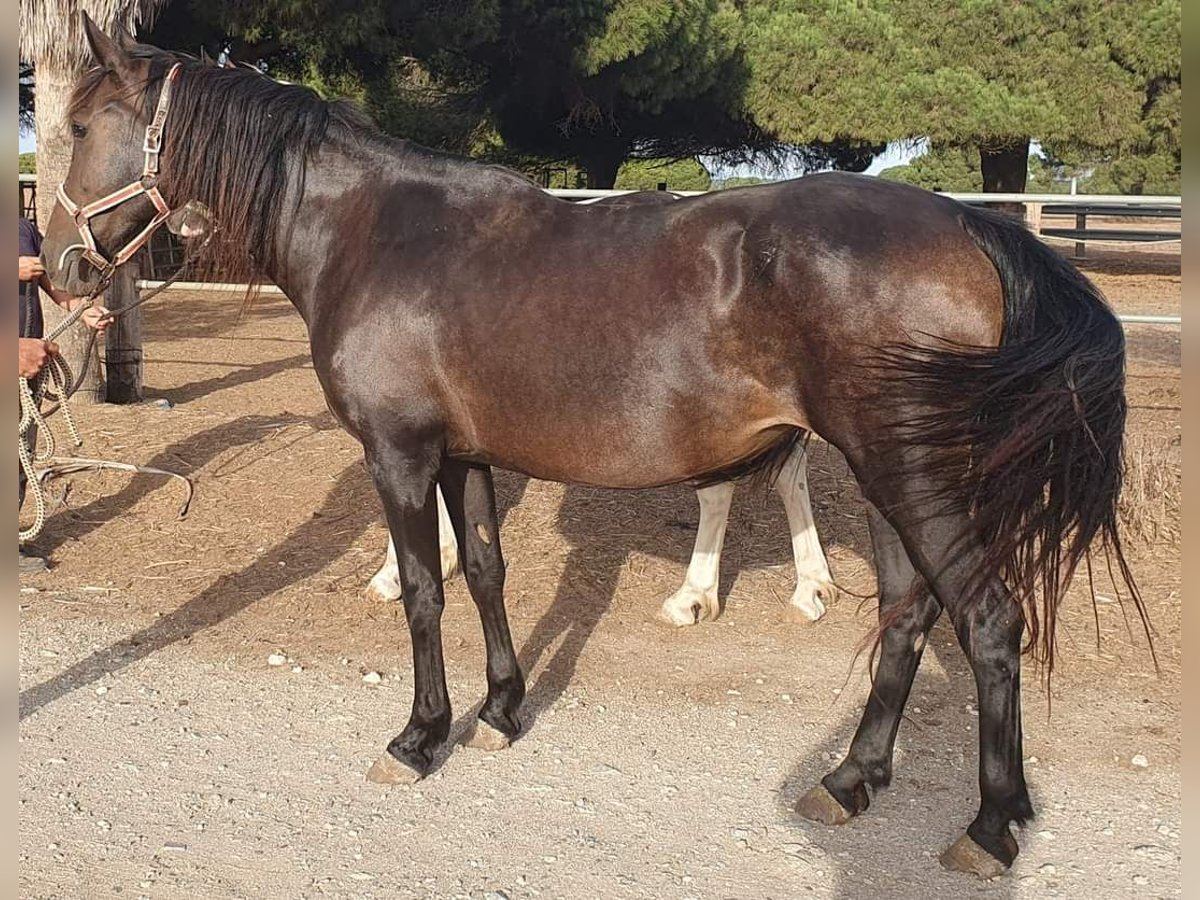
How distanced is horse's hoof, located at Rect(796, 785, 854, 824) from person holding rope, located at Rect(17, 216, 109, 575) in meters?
2.36

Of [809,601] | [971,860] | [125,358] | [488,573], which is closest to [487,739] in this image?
[488,573]

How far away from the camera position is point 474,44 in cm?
1205

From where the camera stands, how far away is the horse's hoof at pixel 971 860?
9.16 feet

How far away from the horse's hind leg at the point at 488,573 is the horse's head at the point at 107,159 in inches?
53.0

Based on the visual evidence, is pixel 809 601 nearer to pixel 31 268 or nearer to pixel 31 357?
pixel 31 357

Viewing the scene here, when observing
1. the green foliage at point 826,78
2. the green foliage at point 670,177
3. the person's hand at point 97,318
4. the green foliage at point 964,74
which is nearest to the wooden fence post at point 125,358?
the person's hand at point 97,318

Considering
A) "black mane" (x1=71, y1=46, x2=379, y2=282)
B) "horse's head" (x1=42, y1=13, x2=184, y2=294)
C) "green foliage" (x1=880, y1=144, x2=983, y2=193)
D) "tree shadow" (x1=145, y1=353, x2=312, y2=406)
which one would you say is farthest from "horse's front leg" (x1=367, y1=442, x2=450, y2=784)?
"green foliage" (x1=880, y1=144, x2=983, y2=193)

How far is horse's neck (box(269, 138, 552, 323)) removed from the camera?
3463 millimetres

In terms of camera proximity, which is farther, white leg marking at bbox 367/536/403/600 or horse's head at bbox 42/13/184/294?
white leg marking at bbox 367/536/403/600

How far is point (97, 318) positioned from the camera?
4.12 metres

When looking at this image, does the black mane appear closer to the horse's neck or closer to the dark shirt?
the horse's neck

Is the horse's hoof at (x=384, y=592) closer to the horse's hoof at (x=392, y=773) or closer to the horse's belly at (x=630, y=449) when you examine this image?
the horse's hoof at (x=392, y=773)

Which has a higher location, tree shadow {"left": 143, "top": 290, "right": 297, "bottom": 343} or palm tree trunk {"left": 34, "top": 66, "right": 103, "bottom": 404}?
palm tree trunk {"left": 34, "top": 66, "right": 103, "bottom": 404}

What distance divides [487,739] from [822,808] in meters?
1.11
